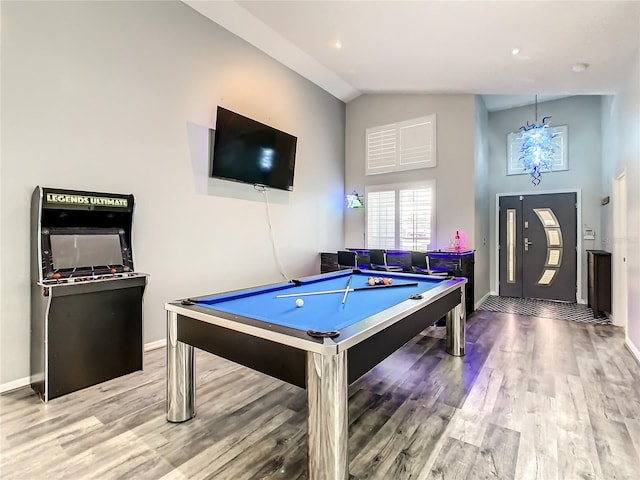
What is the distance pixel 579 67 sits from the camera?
3.43m

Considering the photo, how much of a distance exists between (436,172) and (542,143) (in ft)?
4.95

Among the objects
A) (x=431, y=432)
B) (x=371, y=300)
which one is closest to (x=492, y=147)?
(x=371, y=300)

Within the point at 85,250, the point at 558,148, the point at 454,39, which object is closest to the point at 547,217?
the point at 558,148

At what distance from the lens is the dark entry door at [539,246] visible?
5.86 metres

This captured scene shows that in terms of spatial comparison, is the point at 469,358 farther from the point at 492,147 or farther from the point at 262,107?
the point at 492,147

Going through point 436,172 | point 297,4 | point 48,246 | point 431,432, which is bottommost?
point 431,432

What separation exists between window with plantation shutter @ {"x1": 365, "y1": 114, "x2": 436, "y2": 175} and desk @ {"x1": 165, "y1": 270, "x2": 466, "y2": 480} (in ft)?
11.7

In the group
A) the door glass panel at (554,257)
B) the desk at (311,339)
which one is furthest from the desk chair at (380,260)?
the door glass panel at (554,257)

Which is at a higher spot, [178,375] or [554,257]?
[554,257]

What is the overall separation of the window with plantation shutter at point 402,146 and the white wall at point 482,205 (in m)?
0.74

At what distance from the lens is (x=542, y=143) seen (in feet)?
15.3

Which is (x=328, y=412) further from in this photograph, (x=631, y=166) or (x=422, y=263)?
(x=631, y=166)

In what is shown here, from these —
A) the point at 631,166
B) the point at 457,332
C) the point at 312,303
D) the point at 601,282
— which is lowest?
the point at 457,332

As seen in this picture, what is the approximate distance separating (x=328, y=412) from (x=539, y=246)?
634 centimetres
